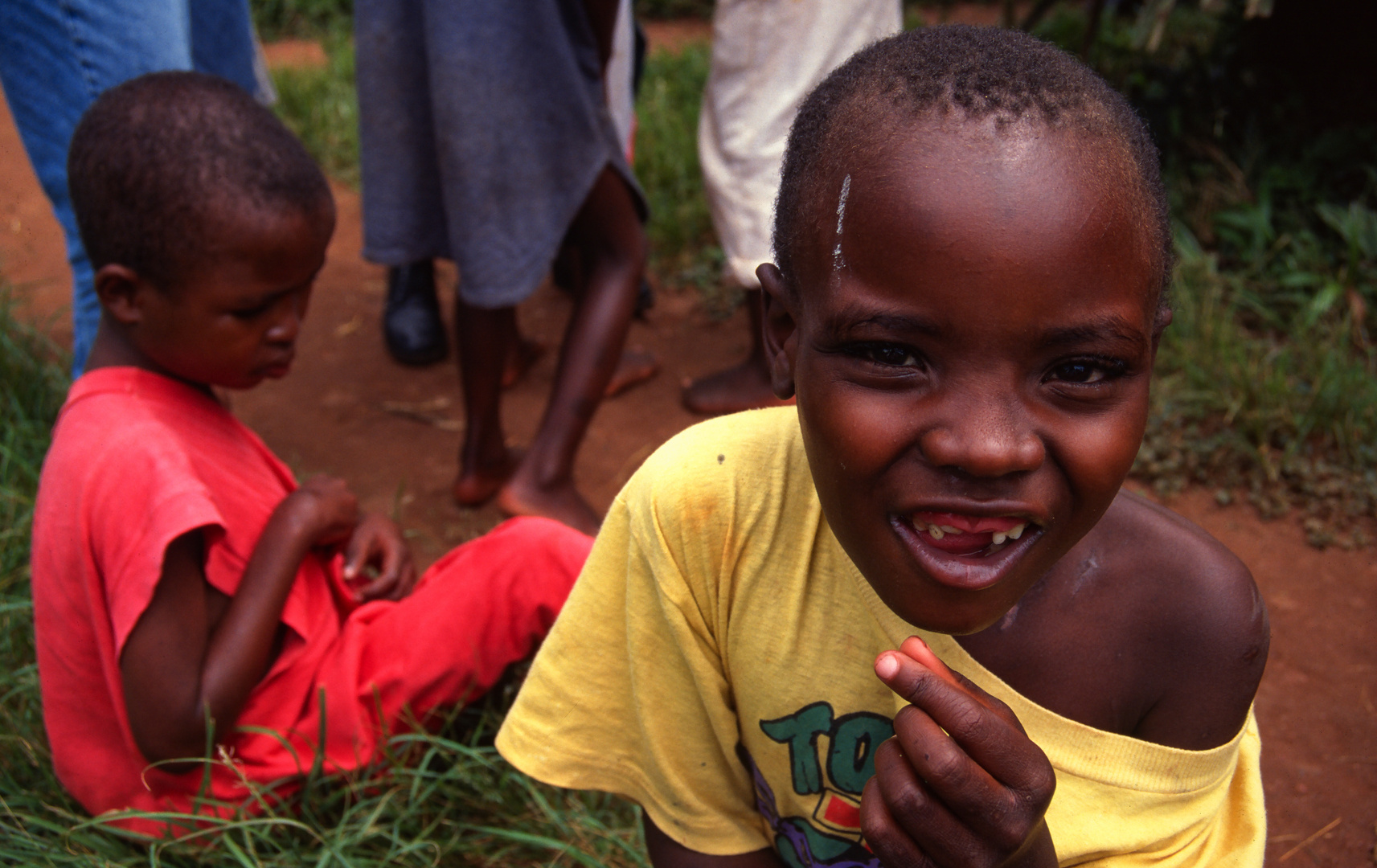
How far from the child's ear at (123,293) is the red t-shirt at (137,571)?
99mm

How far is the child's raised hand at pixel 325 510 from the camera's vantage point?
1.96 m

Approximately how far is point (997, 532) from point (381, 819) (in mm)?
1359

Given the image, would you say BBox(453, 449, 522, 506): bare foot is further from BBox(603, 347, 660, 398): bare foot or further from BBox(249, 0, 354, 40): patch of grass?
BBox(249, 0, 354, 40): patch of grass

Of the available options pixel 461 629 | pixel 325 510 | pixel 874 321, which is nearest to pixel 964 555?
pixel 874 321

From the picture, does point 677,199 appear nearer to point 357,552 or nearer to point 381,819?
point 357,552

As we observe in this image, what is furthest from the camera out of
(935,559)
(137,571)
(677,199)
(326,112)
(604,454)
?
(326,112)

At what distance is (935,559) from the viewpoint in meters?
1.07

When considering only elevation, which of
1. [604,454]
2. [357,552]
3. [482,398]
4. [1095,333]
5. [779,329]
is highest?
[1095,333]

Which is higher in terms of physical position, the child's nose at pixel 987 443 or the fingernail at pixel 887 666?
the child's nose at pixel 987 443

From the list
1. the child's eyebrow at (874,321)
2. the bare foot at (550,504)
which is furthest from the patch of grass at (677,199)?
the child's eyebrow at (874,321)

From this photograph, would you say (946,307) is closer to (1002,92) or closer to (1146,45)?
(1002,92)

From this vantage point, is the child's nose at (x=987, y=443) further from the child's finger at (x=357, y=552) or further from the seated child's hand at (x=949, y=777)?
the child's finger at (x=357, y=552)

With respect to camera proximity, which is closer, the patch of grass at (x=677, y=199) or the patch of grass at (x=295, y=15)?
the patch of grass at (x=677, y=199)

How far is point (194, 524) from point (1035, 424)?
125 cm
